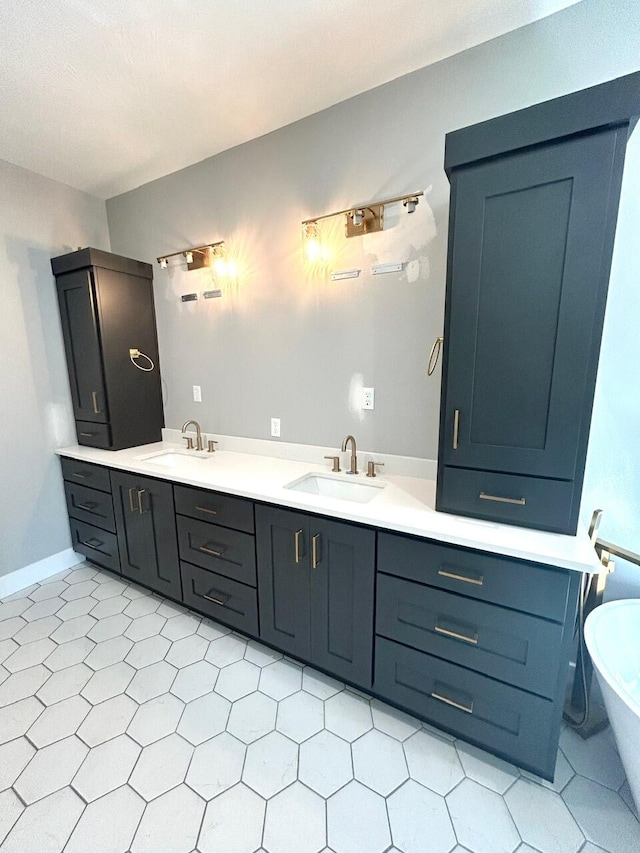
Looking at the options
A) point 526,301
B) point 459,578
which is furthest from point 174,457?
point 526,301

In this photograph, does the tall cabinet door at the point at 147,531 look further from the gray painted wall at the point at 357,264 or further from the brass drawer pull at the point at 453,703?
the brass drawer pull at the point at 453,703

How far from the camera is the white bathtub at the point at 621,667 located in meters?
0.99

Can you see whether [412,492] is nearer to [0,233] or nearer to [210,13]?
[210,13]

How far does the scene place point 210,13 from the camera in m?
1.28

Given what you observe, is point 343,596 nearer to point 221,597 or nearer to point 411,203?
point 221,597

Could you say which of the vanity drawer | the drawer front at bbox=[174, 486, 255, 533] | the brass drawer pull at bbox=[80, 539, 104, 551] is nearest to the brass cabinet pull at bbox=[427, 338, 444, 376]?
the drawer front at bbox=[174, 486, 255, 533]

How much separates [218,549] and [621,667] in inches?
66.2

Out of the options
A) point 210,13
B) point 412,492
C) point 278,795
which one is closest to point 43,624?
point 278,795

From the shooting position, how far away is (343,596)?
4.73ft

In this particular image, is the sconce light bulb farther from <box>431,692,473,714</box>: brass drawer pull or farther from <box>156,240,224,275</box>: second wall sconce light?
<box>431,692,473,714</box>: brass drawer pull

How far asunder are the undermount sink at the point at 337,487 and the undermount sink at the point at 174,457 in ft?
2.51

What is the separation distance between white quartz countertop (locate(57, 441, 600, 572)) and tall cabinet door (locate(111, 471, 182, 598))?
10 cm

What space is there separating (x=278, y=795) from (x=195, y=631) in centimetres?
93

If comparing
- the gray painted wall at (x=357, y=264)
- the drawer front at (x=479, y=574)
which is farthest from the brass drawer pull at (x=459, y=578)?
the gray painted wall at (x=357, y=264)
